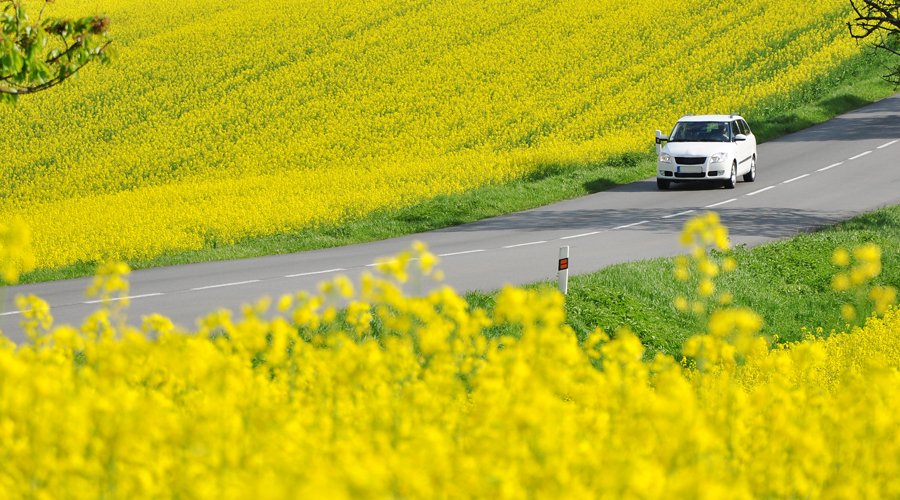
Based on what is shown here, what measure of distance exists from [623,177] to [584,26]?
23263mm

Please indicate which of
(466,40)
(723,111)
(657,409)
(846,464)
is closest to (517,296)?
(657,409)

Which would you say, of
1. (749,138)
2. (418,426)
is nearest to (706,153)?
(749,138)

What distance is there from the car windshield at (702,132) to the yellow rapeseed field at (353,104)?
331 centimetres

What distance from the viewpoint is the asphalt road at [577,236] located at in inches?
612

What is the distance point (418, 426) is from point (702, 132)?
2412cm

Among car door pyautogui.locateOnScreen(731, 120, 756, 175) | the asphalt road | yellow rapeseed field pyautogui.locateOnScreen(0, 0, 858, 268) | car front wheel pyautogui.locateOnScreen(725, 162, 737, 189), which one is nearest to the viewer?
the asphalt road

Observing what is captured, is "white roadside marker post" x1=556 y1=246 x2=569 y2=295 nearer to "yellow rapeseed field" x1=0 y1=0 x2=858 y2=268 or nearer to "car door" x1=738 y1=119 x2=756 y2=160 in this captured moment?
"yellow rapeseed field" x1=0 y1=0 x2=858 y2=268

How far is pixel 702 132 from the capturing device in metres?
28.1

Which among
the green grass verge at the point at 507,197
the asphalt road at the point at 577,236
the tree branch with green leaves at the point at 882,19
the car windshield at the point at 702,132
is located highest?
the tree branch with green leaves at the point at 882,19

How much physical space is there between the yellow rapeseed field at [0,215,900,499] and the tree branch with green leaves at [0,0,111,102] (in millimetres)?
5491

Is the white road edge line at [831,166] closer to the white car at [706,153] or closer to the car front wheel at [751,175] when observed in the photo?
the car front wheel at [751,175]

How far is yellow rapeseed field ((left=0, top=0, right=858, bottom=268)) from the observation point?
26.7m

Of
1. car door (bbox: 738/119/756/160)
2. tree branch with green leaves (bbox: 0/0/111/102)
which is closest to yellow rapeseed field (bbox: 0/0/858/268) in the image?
car door (bbox: 738/119/756/160)

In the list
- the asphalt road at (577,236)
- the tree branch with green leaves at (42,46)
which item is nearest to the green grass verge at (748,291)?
the asphalt road at (577,236)
